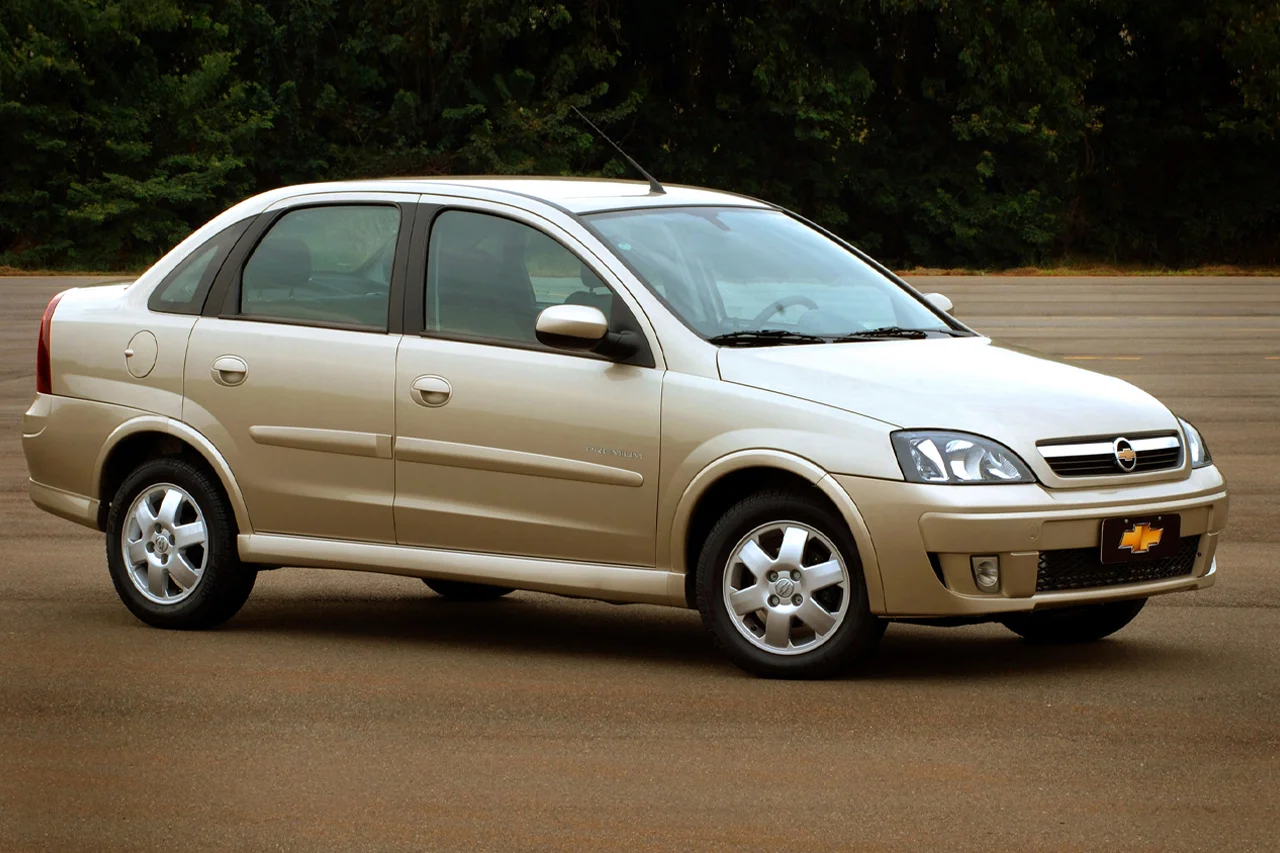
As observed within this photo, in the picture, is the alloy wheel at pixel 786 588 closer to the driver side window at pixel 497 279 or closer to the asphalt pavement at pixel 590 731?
the asphalt pavement at pixel 590 731

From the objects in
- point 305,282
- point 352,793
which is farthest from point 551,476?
Result: point 352,793

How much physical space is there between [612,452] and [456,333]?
860 millimetres

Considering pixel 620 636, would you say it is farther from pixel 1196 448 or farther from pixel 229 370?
pixel 1196 448

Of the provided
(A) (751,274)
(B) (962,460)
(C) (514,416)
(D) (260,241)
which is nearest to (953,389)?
(B) (962,460)

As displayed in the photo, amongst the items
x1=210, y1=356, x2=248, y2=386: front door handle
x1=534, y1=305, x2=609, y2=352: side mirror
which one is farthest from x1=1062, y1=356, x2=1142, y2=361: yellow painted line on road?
x1=534, y1=305, x2=609, y2=352: side mirror

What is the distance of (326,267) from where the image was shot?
27.1 feet

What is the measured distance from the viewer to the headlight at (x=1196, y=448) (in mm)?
7463

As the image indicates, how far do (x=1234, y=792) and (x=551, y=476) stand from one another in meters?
2.72

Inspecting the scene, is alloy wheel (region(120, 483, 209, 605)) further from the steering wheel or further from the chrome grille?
the chrome grille

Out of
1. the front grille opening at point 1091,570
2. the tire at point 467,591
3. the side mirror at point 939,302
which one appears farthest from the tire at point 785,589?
the tire at point 467,591

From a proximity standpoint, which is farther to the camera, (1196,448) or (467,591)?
(467,591)

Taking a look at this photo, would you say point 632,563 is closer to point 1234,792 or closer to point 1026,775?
point 1026,775

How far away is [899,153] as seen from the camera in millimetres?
46844

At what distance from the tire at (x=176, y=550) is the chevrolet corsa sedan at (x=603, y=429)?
0.04 ft
